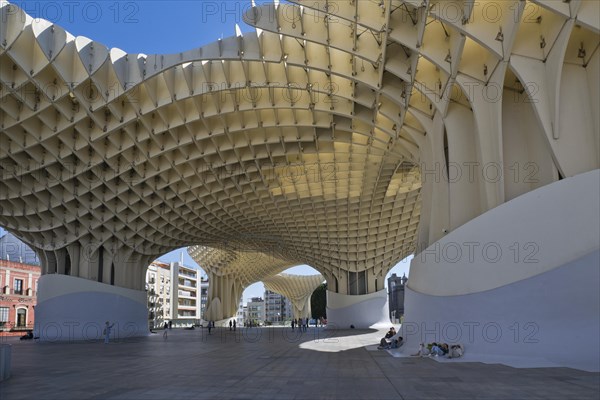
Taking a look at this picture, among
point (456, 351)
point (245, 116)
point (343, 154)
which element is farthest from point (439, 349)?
point (343, 154)

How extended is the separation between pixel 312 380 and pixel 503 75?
12.3 m

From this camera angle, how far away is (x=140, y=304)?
47688mm

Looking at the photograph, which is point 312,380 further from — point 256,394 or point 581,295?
point 581,295

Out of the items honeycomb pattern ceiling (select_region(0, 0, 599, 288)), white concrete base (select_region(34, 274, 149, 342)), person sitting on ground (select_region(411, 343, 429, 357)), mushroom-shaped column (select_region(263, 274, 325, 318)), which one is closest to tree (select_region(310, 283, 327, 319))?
mushroom-shaped column (select_region(263, 274, 325, 318))

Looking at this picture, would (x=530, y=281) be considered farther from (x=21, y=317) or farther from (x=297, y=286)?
(x=297, y=286)

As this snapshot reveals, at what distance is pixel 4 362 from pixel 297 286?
106 metres

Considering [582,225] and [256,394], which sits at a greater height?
[582,225]

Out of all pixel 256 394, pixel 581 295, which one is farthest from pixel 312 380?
pixel 581 295

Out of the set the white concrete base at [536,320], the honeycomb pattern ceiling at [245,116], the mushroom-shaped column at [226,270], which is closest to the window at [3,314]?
the honeycomb pattern ceiling at [245,116]

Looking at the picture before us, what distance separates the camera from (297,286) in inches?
4683

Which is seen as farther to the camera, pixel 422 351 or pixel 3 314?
pixel 3 314

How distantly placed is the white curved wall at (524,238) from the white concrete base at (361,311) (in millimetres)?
40141

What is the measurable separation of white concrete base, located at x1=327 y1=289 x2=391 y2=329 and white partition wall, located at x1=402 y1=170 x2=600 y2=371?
4020cm

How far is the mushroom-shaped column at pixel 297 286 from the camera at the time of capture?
11496 centimetres
